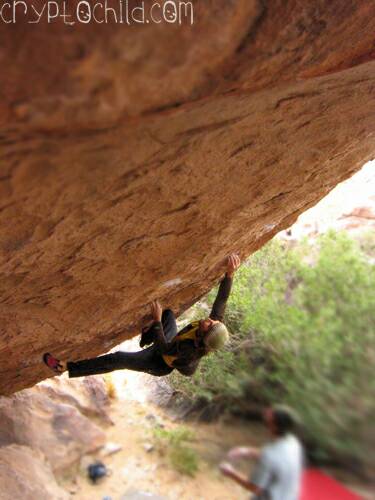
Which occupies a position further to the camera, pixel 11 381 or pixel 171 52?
pixel 11 381

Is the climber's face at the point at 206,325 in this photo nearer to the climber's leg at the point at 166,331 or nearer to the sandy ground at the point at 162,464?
the sandy ground at the point at 162,464

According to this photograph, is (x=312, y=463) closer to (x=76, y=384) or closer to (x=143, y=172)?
(x=143, y=172)

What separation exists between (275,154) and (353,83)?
0.72 m

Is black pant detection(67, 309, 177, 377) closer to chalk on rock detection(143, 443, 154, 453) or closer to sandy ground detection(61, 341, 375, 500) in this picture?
sandy ground detection(61, 341, 375, 500)

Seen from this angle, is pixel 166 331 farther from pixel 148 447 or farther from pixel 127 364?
pixel 148 447

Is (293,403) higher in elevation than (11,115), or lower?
lower

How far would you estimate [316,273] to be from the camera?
1627 mm

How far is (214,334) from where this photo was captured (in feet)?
Result: 8.96

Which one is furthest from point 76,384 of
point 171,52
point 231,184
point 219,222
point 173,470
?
point 171,52

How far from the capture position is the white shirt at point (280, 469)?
1.19m

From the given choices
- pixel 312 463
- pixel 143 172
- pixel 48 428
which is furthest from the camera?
pixel 48 428

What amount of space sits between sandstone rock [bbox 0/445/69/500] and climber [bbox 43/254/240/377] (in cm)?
123

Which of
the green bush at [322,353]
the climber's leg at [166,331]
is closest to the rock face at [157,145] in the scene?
the climber's leg at [166,331]

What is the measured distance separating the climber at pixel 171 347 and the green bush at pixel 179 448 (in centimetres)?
67
